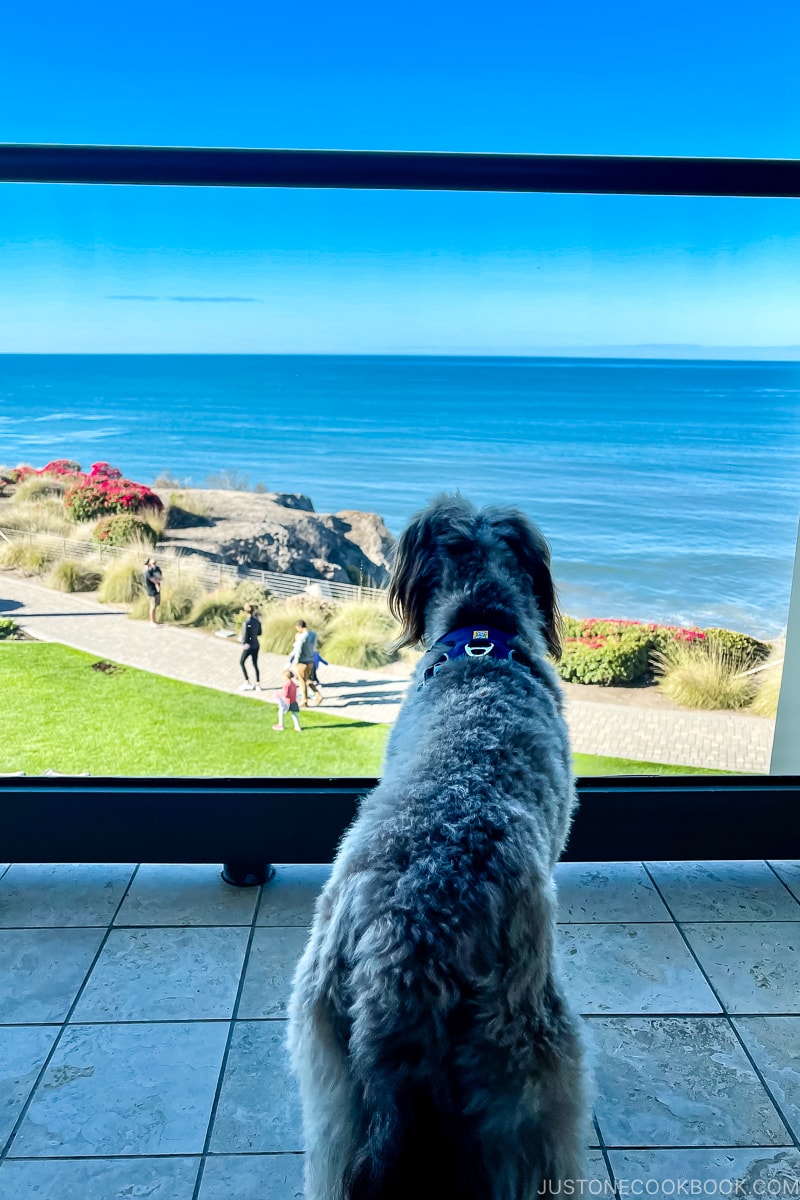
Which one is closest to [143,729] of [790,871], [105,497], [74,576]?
[74,576]

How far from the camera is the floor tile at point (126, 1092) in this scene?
5.71 ft

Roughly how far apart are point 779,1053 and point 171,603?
203 cm

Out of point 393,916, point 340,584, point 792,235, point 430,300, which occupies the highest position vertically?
point 792,235

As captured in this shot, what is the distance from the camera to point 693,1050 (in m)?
1.99

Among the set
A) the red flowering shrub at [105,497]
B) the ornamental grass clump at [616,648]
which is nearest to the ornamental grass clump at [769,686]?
the ornamental grass clump at [616,648]

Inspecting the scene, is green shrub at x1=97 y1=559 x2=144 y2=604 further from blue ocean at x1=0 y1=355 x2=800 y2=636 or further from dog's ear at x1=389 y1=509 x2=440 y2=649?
dog's ear at x1=389 y1=509 x2=440 y2=649

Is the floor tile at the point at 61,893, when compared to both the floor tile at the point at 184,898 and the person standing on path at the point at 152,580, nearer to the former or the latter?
the floor tile at the point at 184,898

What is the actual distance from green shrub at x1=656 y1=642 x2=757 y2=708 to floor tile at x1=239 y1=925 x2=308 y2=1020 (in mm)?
1389

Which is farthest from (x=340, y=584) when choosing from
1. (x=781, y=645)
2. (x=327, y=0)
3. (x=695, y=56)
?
(x=695, y=56)

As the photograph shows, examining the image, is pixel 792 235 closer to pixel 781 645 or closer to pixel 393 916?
pixel 781 645

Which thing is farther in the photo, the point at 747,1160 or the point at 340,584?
the point at 340,584

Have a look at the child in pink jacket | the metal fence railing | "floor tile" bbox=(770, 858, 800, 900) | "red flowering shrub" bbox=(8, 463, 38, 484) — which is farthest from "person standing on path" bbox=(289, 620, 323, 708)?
"floor tile" bbox=(770, 858, 800, 900)

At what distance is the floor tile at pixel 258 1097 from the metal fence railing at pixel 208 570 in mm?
1236

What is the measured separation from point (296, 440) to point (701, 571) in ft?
4.39
